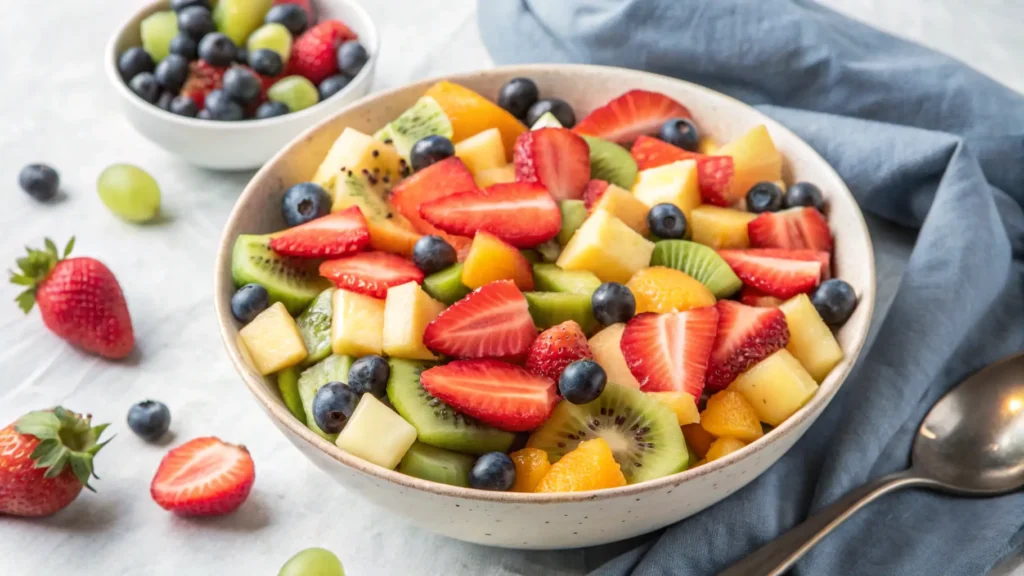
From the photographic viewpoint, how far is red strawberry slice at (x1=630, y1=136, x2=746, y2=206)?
1.79 metres

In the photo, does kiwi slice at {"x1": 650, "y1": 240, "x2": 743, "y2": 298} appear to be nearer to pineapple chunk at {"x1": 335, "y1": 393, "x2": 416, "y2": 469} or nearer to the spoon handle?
the spoon handle

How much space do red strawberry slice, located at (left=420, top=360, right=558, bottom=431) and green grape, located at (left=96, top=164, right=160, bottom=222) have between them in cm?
102

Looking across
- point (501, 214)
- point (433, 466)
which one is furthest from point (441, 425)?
point (501, 214)

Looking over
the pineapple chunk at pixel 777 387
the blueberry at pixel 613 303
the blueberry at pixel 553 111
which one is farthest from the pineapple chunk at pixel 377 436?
the blueberry at pixel 553 111

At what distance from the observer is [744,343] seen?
4.94ft

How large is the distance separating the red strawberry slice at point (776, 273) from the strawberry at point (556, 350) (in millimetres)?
360

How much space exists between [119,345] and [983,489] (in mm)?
1607

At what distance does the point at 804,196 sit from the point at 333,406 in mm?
952

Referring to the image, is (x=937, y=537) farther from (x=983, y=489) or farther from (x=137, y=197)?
(x=137, y=197)

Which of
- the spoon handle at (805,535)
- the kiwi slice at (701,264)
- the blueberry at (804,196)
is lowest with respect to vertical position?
the spoon handle at (805,535)

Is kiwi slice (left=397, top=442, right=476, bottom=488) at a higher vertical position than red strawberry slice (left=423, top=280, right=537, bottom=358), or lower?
lower

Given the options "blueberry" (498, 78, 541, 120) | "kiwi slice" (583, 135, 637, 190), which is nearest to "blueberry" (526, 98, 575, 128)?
"blueberry" (498, 78, 541, 120)

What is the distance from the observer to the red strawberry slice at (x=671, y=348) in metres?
1.45

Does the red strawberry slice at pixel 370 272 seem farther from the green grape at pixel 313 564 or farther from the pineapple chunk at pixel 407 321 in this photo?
the green grape at pixel 313 564
